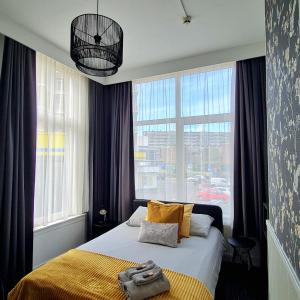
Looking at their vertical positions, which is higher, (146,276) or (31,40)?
(31,40)

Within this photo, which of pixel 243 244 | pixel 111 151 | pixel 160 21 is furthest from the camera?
pixel 111 151

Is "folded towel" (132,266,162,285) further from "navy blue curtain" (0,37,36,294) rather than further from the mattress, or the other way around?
"navy blue curtain" (0,37,36,294)

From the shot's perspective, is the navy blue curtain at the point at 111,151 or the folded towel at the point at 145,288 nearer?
the folded towel at the point at 145,288

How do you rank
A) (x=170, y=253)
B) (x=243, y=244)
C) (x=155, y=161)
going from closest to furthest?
(x=170, y=253) < (x=243, y=244) < (x=155, y=161)

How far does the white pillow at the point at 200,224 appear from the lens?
2.60 meters

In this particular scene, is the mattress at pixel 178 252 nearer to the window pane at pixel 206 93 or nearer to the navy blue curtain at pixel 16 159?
the navy blue curtain at pixel 16 159

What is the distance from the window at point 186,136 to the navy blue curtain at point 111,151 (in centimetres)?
14

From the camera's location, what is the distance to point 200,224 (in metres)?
2.69

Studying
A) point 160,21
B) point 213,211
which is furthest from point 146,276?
point 160,21

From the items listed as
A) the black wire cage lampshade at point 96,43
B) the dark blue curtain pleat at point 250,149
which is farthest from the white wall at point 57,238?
the dark blue curtain pleat at point 250,149

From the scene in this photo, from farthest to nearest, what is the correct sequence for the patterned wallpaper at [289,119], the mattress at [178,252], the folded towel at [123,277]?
the mattress at [178,252]
the folded towel at [123,277]
the patterned wallpaper at [289,119]

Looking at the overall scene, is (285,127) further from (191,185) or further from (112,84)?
(112,84)

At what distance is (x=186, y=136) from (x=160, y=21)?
1.57m

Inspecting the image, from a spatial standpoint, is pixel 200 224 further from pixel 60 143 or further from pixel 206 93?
pixel 60 143
